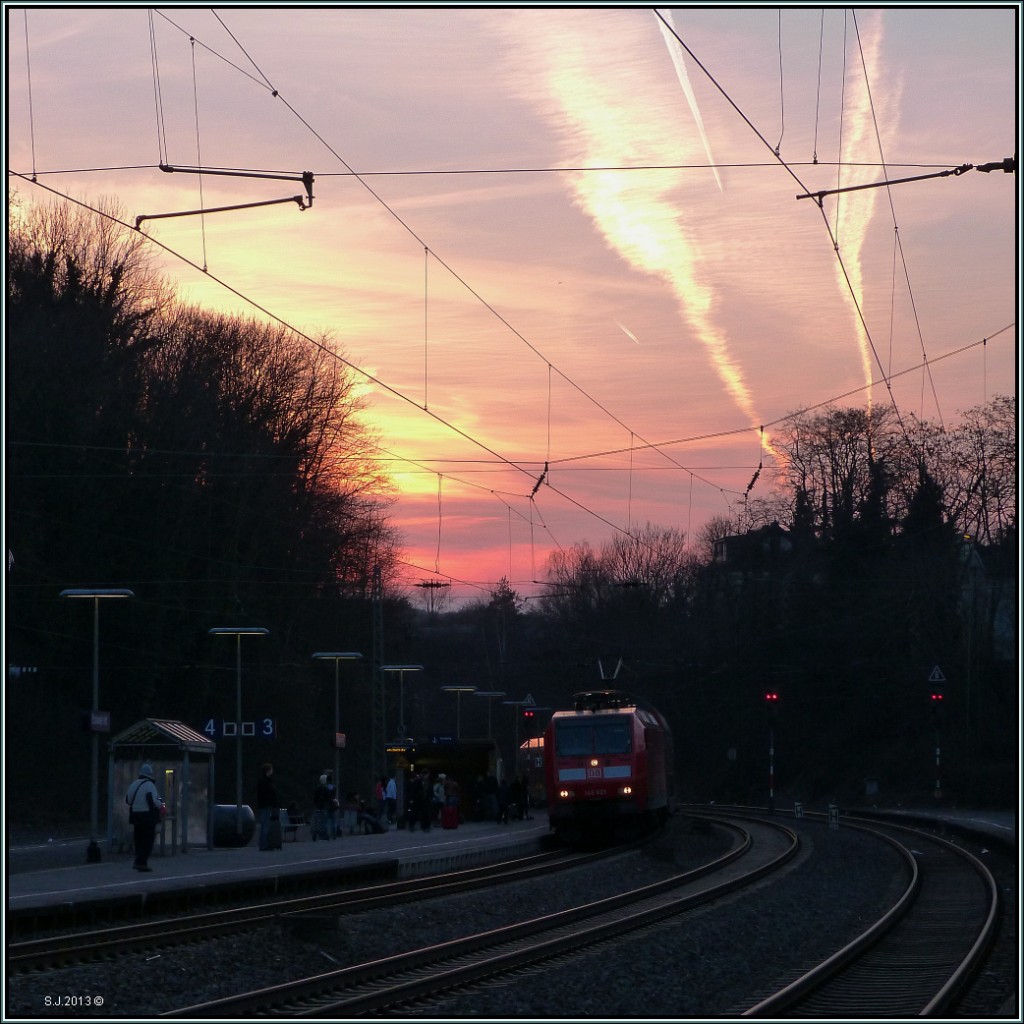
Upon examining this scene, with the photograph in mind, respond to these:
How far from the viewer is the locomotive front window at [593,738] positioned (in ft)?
108

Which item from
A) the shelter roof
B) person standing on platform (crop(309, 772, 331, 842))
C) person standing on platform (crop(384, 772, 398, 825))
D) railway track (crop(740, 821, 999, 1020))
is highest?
the shelter roof

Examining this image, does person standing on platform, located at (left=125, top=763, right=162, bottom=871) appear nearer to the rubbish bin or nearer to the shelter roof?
the shelter roof

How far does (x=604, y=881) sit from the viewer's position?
24.5 meters

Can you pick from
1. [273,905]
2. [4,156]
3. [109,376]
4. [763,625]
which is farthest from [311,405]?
[4,156]

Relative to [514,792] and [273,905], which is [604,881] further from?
[514,792]

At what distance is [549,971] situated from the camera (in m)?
14.0

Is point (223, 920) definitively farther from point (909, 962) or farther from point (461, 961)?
point (909, 962)

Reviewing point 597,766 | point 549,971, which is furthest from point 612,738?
point 549,971

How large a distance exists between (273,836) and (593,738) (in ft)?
26.2

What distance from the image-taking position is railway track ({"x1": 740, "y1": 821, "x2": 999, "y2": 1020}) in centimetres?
1247

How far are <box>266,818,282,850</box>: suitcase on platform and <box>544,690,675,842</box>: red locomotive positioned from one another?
689 cm

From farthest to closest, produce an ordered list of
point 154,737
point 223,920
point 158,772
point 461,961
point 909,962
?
point 158,772, point 154,737, point 223,920, point 909,962, point 461,961

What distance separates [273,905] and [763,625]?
56.9m

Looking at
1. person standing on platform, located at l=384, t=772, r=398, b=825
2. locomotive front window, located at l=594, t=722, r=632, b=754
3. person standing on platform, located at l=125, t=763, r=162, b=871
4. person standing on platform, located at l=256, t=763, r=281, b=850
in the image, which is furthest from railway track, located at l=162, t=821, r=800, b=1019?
person standing on platform, located at l=384, t=772, r=398, b=825
